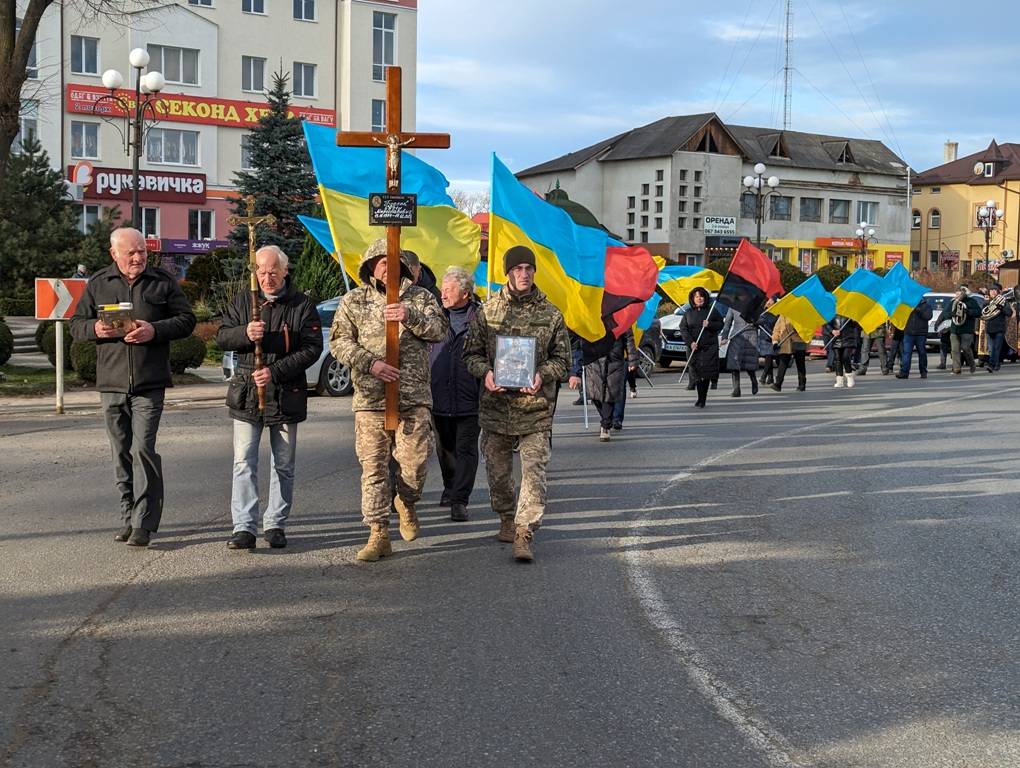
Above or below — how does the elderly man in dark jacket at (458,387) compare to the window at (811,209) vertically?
below

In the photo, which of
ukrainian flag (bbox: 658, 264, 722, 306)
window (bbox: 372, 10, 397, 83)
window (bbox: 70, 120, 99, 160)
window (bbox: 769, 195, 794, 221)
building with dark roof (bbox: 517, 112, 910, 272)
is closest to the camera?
ukrainian flag (bbox: 658, 264, 722, 306)

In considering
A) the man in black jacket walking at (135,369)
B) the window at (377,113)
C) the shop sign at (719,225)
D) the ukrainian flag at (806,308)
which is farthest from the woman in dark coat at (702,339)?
the shop sign at (719,225)

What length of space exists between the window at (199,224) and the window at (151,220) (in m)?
1.43

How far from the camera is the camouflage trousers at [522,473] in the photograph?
25.4 feet

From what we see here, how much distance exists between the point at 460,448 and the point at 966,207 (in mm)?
101904

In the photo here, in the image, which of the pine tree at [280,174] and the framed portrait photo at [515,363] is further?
the pine tree at [280,174]

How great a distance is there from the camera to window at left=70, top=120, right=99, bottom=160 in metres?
50.7

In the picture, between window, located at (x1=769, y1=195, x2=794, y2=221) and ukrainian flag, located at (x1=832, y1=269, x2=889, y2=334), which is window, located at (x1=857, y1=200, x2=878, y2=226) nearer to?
window, located at (x1=769, y1=195, x2=794, y2=221)

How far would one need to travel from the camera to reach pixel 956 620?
6449 millimetres

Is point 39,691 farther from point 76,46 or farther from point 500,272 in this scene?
point 76,46

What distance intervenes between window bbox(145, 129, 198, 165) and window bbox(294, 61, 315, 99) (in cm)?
522

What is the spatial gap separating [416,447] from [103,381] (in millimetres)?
2044

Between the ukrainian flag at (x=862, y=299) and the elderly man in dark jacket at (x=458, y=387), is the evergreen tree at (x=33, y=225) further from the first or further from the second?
the elderly man in dark jacket at (x=458, y=387)

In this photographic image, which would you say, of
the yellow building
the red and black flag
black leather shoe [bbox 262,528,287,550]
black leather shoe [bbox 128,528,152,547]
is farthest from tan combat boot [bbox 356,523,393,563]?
the yellow building
